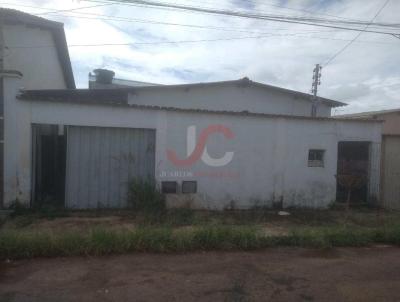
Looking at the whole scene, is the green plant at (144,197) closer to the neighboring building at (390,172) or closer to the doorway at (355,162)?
the doorway at (355,162)

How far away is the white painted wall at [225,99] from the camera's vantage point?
1282 centimetres

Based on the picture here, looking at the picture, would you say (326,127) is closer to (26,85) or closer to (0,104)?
(0,104)

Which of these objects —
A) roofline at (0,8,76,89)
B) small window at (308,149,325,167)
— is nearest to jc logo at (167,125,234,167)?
small window at (308,149,325,167)

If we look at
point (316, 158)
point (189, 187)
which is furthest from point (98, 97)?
point (316, 158)

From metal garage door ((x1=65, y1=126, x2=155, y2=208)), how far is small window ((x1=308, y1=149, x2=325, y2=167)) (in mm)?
4395

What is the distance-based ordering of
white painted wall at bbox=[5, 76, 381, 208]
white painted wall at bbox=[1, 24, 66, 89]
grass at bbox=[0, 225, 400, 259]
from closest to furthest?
grass at bbox=[0, 225, 400, 259]
white painted wall at bbox=[5, 76, 381, 208]
white painted wall at bbox=[1, 24, 66, 89]

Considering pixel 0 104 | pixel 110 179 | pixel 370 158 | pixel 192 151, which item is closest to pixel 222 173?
pixel 192 151

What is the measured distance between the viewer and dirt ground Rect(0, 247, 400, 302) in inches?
158

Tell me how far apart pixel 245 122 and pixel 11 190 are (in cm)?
Answer: 578

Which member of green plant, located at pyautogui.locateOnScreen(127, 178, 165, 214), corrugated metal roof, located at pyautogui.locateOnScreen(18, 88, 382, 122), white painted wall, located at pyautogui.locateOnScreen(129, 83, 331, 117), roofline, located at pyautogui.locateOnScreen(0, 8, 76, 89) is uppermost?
roofline, located at pyautogui.locateOnScreen(0, 8, 76, 89)

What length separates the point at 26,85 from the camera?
1034cm

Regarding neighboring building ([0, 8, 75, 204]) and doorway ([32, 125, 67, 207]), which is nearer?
doorway ([32, 125, 67, 207])

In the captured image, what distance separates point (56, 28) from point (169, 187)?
6.89 metres

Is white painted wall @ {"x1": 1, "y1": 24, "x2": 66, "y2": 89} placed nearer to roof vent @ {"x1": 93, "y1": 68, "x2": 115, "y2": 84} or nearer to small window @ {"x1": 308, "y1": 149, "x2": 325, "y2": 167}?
roof vent @ {"x1": 93, "y1": 68, "x2": 115, "y2": 84}
